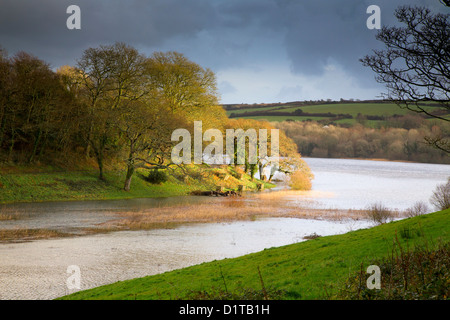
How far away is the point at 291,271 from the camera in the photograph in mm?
11391

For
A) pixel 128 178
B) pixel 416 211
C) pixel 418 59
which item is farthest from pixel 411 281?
pixel 128 178

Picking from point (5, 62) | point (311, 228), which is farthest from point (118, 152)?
point (311, 228)

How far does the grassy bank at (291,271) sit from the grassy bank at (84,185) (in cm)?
2623

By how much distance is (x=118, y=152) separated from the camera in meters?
43.9

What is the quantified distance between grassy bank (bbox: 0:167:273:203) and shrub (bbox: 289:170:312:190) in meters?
10.8

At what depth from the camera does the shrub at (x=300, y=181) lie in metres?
60.6

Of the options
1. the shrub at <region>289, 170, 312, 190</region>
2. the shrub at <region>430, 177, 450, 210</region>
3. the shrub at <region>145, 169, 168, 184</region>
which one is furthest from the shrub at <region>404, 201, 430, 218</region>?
the shrub at <region>145, 169, 168, 184</region>

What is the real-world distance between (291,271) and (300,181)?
50.7m

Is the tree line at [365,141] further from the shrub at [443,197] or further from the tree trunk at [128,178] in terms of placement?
the shrub at [443,197]

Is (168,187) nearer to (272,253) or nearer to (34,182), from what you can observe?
(34,182)

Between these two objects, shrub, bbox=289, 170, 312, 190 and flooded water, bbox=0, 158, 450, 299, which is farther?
shrub, bbox=289, 170, 312, 190

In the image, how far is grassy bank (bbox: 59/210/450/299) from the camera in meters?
9.81

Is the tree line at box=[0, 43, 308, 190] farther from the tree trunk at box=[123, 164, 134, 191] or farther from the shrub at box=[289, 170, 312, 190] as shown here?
the shrub at box=[289, 170, 312, 190]
